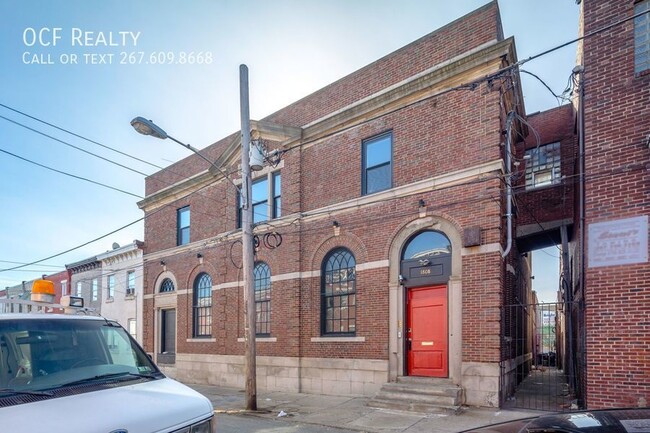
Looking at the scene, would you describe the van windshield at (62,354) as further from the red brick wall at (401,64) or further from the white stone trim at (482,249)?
the red brick wall at (401,64)

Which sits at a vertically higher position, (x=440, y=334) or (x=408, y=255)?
(x=408, y=255)

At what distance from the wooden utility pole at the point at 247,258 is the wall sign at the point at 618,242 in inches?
292

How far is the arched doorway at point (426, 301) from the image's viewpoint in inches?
445

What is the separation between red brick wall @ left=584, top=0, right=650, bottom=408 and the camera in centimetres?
826

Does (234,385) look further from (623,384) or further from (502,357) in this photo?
(623,384)

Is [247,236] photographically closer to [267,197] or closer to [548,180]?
[267,197]

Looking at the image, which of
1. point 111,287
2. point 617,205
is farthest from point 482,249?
point 111,287

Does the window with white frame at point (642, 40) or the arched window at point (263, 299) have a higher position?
the window with white frame at point (642, 40)

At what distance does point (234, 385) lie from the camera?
16.4 meters

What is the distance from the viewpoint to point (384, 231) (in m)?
12.5

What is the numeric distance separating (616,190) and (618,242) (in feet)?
3.27

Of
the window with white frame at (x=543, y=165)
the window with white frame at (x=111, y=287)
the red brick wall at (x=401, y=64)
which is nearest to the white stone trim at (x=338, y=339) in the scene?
the red brick wall at (x=401, y=64)

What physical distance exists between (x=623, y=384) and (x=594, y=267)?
83.9 inches

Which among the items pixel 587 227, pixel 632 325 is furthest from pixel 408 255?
pixel 632 325
